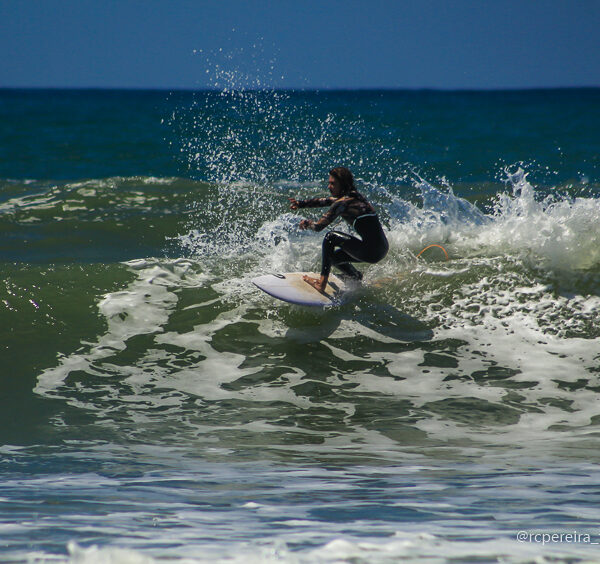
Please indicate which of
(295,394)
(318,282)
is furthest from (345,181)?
(295,394)

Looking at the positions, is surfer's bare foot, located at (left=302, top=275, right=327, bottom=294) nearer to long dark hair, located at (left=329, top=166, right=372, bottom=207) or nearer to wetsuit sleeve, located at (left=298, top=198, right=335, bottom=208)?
wetsuit sleeve, located at (left=298, top=198, right=335, bottom=208)

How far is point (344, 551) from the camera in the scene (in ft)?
9.40

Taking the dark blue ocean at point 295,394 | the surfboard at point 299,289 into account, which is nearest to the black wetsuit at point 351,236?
the surfboard at point 299,289

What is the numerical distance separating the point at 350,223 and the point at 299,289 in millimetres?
799

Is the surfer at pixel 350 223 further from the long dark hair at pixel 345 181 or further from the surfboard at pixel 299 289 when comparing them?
the surfboard at pixel 299 289

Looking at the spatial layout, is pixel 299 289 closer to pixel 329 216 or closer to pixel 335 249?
pixel 335 249

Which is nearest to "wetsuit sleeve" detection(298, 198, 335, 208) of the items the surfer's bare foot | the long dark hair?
Answer: the long dark hair

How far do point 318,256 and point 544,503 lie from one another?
4914 mm

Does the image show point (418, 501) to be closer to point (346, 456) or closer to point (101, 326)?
point (346, 456)

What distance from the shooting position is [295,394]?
18.7 feet

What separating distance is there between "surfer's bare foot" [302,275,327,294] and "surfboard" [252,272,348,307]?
0.03m

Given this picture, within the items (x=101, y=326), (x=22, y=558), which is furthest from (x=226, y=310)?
(x=22, y=558)

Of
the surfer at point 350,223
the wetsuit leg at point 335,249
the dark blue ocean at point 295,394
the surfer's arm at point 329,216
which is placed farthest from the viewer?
the wetsuit leg at point 335,249

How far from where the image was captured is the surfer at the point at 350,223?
6.58 metres
